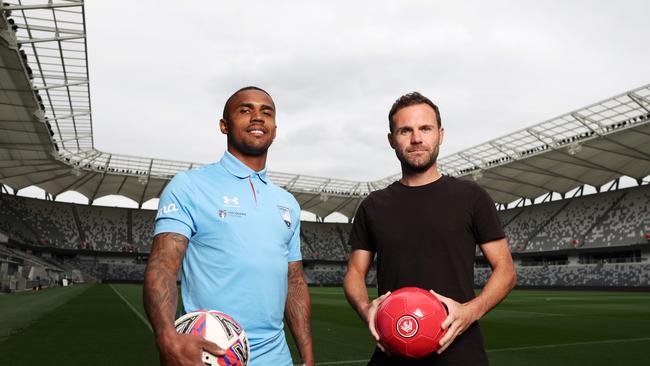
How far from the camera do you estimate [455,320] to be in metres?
2.36

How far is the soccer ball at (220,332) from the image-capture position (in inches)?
Result: 88.5

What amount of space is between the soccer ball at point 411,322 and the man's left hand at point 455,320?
6cm

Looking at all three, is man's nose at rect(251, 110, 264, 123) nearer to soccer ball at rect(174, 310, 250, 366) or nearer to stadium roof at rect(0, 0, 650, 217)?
soccer ball at rect(174, 310, 250, 366)

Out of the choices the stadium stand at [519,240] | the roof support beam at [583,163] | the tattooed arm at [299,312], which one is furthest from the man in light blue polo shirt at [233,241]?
the roof support beam at [583,163]

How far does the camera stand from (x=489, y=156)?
1564 inches

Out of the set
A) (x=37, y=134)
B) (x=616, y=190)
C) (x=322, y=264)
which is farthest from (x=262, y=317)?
(x=322, y=264)

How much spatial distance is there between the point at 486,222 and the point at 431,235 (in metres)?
0.30

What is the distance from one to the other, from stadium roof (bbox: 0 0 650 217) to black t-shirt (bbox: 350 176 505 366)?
19.0m

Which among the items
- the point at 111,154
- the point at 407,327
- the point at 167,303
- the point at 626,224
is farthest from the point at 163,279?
the point at 626,224

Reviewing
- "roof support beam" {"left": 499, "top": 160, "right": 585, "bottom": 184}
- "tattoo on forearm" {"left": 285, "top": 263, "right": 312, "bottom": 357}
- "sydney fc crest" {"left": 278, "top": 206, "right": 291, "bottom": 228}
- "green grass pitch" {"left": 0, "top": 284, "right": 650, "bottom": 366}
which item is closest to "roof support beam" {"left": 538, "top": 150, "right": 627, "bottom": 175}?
"roof support beam" {"left": 499, "top": 160, "right": 585, "bottom": 184}

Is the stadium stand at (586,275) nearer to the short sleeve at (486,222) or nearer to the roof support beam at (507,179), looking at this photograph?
the roof support beam at (507,179)

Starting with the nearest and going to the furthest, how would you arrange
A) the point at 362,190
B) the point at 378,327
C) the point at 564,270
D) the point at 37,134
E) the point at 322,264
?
the point at 378,327 < the point at 37,134 < the point at 564,270 < the point at 362,190 < the point at 322,264

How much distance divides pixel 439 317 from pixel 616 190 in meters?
48.6

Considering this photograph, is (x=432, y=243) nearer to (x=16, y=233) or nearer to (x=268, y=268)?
(x=268, y=268)
